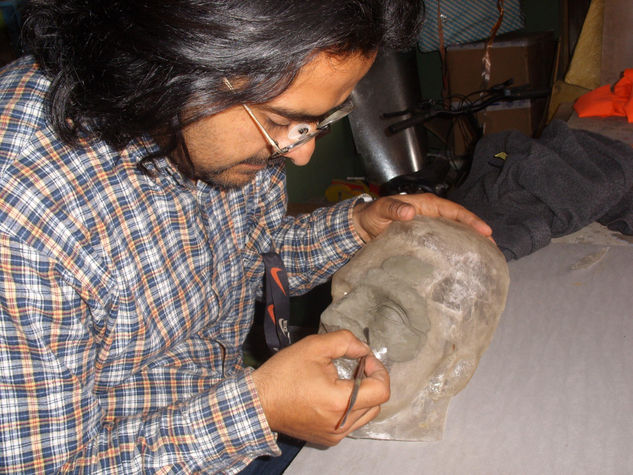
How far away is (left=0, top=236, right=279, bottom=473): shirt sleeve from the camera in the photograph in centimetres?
88

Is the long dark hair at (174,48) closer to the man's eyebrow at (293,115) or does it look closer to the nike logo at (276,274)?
the man's eyebrow at (293,115)

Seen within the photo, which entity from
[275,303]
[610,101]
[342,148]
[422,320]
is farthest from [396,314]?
[342,148]

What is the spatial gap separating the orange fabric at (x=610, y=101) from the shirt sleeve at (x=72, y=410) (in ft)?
7.06

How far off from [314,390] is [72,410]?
45cm

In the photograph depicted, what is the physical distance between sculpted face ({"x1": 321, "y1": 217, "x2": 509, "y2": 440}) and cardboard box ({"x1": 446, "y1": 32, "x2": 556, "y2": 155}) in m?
2.41

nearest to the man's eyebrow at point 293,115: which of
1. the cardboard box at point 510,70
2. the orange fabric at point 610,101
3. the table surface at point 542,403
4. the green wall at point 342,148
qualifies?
the table surface at point 542,403

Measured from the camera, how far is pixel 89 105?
36.8 inches

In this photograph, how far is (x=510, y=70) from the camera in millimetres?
3383

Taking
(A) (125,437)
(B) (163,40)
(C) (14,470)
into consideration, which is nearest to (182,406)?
(A) (125,437)

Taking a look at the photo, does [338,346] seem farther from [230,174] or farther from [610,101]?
[610,101]

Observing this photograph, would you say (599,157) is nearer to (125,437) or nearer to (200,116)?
(200,116)

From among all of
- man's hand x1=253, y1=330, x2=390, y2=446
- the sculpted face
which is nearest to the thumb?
man's hand x1=253, y1=330, x2=390, y2=446

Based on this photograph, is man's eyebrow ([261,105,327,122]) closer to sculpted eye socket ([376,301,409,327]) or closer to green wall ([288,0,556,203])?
sculpted eye socket ([376,301,409,327])

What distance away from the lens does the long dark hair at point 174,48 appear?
2.55ft
